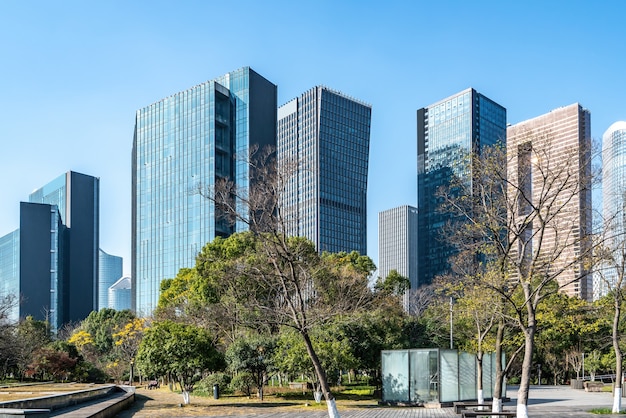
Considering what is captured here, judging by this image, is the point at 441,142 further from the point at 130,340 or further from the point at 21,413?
the point at 21,413

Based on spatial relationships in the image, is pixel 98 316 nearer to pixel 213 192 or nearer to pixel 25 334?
pixel 25 334

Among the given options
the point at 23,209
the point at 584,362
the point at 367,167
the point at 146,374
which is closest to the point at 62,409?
the point at 146,374

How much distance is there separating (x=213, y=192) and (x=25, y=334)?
4366cm

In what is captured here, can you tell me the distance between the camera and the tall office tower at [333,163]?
140m

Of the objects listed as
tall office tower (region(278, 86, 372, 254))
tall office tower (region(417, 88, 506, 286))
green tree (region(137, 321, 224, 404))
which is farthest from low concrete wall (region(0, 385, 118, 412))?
A: tall office tower (region(417, 88, 506, 286))

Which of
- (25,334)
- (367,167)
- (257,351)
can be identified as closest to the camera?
(257,351)

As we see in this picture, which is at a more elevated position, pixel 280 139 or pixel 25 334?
pixel 280 139

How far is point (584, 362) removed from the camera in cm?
4922

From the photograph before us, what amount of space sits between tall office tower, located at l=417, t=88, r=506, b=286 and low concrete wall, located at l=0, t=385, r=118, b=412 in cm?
12588

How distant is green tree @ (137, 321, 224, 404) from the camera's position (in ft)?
93.1

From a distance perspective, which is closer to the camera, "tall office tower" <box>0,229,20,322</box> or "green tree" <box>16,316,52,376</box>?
"green tree" <box>16,316,52,376</box>

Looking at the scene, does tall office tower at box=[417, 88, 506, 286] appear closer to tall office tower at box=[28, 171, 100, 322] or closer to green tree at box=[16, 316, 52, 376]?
tall office tower at box=[28, 171, 100, 322]

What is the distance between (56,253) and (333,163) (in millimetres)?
64506

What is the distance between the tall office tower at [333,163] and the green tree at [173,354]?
10675 centimetres
